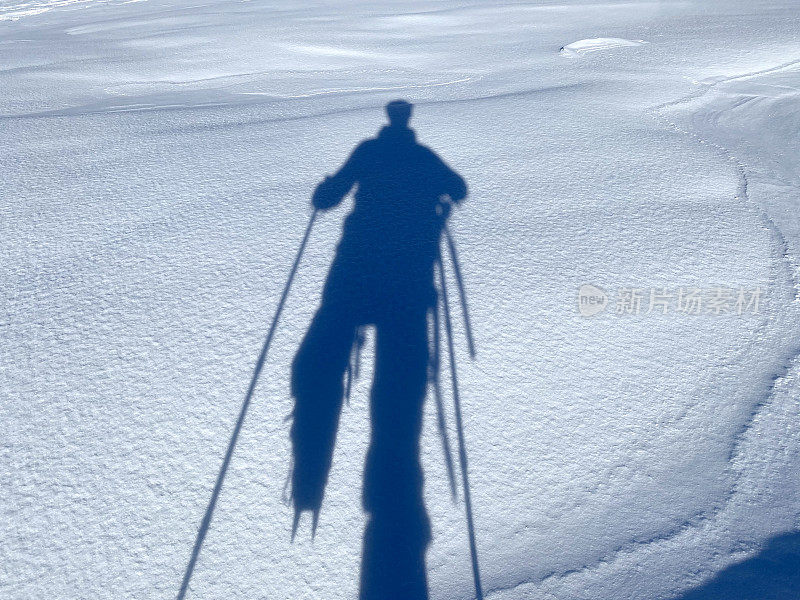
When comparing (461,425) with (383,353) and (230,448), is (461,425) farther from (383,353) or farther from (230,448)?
(230,448)

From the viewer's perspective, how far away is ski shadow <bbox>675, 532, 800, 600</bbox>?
90.5 inches

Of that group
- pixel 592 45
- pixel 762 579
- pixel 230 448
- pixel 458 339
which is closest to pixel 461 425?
pixel 458 339

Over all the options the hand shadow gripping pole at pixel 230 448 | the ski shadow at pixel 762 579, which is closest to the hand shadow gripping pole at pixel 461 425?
the ski shadow at pixel 762 579

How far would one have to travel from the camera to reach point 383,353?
341 cm

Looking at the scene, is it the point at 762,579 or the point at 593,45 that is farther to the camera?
the point at 593,45

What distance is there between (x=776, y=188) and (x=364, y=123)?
4152mm

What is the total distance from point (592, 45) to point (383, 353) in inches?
370

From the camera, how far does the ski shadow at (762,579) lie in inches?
90.5

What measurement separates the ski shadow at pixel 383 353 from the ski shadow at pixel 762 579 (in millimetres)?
1125

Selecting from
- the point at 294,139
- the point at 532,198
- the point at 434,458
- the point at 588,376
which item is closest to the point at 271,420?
the point at 434,458

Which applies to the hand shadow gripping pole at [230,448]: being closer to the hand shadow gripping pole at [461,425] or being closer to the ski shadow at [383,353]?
the ski shadow at [383,353]

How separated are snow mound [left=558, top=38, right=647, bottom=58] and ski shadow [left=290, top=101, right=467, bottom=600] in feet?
19.6

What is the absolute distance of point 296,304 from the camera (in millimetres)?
3793

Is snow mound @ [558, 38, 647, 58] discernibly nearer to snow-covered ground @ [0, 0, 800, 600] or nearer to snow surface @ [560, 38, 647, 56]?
snow surface @ [560, 38, 647, 56]
